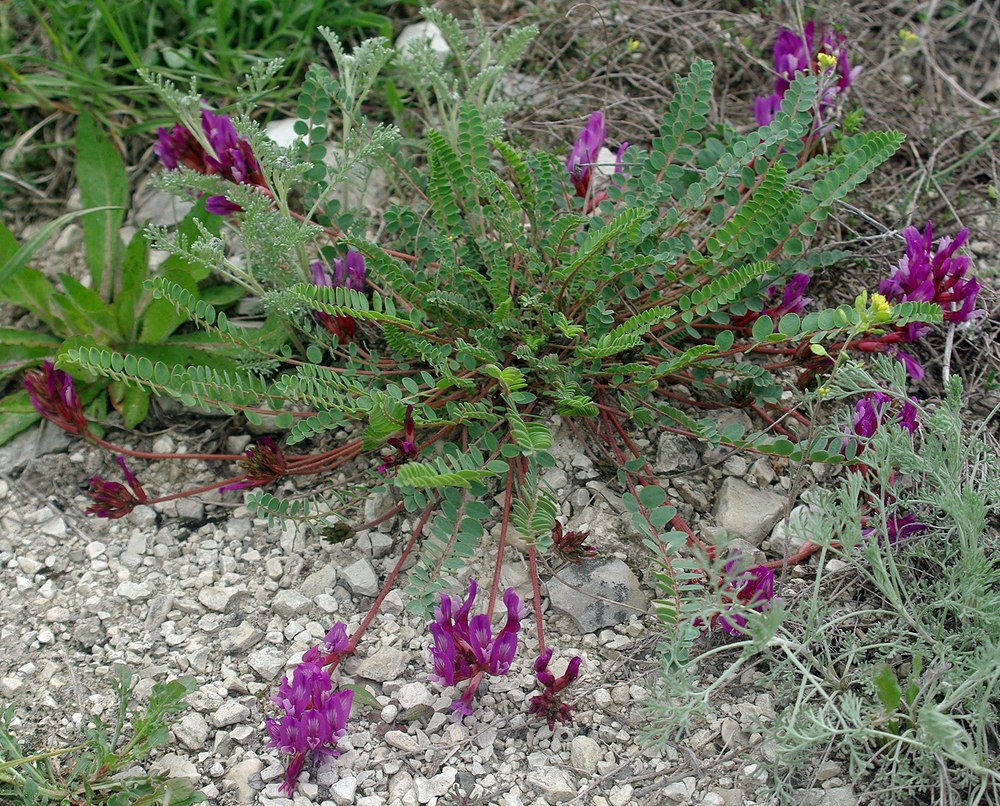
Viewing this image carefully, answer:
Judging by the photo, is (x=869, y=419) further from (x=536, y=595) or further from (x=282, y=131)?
(x=282, y=131)

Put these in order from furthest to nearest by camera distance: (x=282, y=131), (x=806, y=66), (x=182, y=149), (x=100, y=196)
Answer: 1. (x=282, y=131)
2. (x=100, y=196)
3. (x=806, y=66)
4. (x=182, y=149)

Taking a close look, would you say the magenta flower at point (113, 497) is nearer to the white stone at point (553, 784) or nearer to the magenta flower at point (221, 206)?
the magenta flower at point (221, 206)

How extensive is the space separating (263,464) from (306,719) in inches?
30.0

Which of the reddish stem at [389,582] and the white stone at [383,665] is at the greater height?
the reddish stem at [389,582]

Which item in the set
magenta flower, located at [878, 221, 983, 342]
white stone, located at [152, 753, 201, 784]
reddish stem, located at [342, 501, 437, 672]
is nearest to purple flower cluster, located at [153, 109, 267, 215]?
reddish stem, located at [342, 501, 437, 672]

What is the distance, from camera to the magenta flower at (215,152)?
2.71 m

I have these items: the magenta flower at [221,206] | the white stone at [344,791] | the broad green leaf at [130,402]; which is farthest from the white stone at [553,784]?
the magenta flower at [221,206]

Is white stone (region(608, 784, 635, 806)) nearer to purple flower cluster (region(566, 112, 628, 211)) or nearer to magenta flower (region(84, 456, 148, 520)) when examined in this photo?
magenta flower (region(84, 456, 148, 520))

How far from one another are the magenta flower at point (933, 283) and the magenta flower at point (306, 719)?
1.70 m

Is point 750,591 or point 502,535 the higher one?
point 750,591

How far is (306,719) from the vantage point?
2.06m

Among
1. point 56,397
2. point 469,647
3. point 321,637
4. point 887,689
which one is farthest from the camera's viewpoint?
point 56,397

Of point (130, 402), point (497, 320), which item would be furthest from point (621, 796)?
point (130, 402)

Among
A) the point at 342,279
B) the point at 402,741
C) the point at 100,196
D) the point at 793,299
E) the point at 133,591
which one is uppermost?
the point at 793,299
